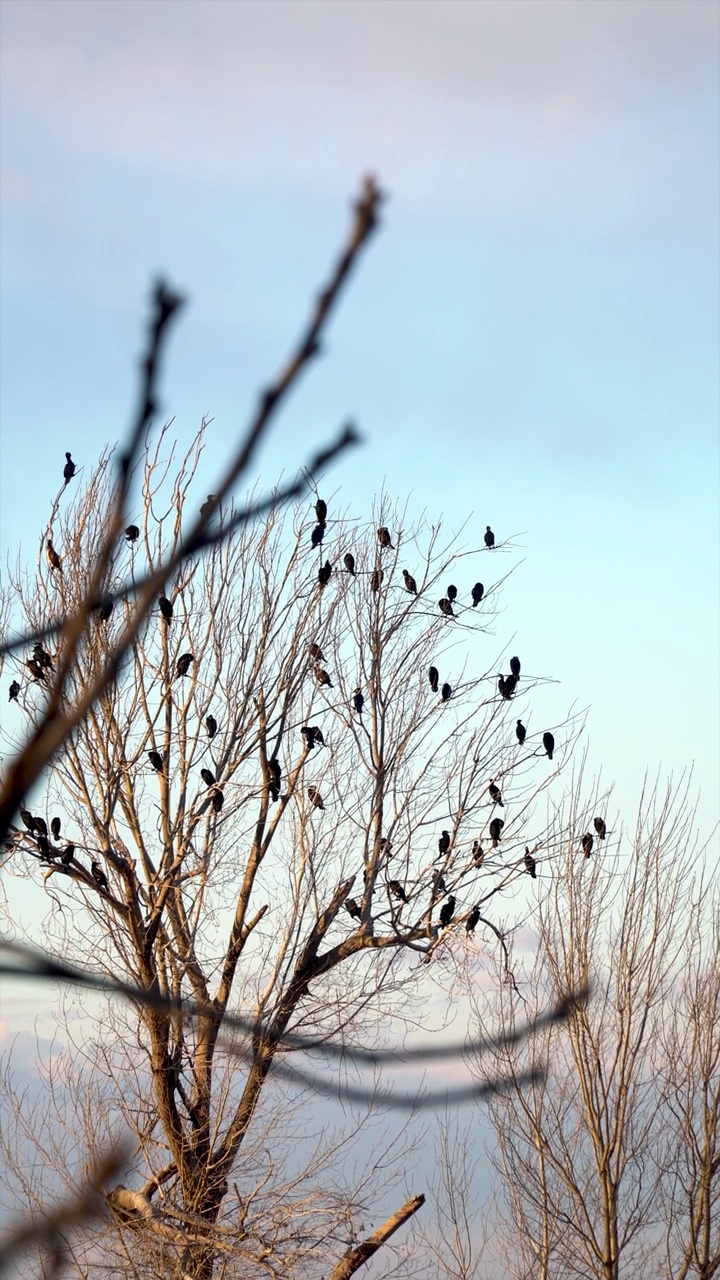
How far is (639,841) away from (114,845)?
5.75m

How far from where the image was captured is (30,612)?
12.0 m

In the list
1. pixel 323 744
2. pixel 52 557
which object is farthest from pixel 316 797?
pixel 52 557

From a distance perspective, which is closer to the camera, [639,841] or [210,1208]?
[210,1208]

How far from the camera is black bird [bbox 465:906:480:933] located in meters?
11.2

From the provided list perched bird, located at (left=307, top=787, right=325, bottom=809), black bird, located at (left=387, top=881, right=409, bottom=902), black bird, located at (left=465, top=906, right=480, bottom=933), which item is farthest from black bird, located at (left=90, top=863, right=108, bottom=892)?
black bird, located at (left=465, top=906, right=480, bottom=933)

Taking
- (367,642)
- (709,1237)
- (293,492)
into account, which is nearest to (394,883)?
(367,642)

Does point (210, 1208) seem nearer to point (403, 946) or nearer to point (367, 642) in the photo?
point (403, 946)

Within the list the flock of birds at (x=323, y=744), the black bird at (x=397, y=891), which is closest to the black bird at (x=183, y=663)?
the flock of birds at (x=323, y=744)

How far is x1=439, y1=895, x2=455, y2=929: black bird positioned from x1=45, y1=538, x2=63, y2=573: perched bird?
4.31 meters

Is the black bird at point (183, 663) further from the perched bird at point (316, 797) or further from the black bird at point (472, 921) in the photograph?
the black bird at point (472, 921)

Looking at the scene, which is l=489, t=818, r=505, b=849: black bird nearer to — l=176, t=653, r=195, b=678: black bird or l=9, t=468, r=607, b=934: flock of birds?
l=9, t=468, r=607, b=934: flock of birds

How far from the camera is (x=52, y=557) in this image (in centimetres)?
1154

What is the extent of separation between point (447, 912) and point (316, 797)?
1.54 meters

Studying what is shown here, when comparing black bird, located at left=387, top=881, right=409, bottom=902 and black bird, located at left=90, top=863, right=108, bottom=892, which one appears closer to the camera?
black bird, located at left=90, top=863, right=108, bottom=892
